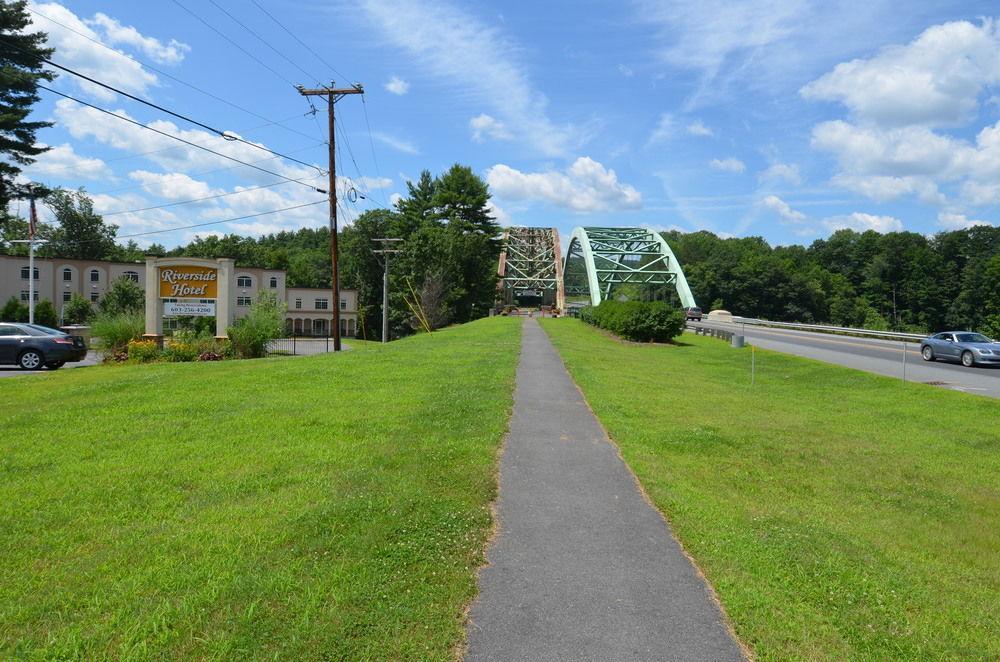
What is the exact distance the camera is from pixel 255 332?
23.6m

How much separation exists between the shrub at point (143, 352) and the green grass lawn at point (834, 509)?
14.6 m

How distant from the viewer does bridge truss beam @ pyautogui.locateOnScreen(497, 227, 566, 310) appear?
137500 millimetres

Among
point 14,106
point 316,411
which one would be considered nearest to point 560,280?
point 14,106

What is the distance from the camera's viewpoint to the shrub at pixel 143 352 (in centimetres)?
2045

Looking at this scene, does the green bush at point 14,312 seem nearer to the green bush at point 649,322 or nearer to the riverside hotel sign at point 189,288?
the riverside hotel sign at point 189,288

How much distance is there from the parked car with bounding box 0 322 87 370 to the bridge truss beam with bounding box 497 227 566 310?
4345 inches

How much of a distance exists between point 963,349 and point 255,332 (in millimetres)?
25719

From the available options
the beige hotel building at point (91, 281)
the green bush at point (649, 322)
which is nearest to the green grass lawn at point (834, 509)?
the green bush at point (649, 322)

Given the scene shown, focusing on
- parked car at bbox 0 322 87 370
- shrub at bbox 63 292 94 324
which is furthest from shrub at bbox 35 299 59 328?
parked car at bbox 0 322 87 370

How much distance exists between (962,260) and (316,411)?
377 ft

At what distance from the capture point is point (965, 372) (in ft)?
71.9

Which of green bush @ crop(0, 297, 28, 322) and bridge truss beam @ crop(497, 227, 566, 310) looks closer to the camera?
green bush @ crop(0, 297, 28, 322)

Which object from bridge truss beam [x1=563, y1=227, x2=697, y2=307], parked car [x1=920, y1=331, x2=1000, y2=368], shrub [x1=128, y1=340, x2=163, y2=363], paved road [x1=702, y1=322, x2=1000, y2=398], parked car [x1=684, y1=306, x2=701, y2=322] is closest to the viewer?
paved road [x1=702, y1=322, x2=1000, y2=398]

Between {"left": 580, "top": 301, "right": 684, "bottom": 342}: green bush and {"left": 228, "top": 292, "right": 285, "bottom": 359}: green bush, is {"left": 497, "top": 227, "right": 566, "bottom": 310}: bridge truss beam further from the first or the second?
{"left": 228, "top": 292, "right": 285, "bottom": 359}: green bush
